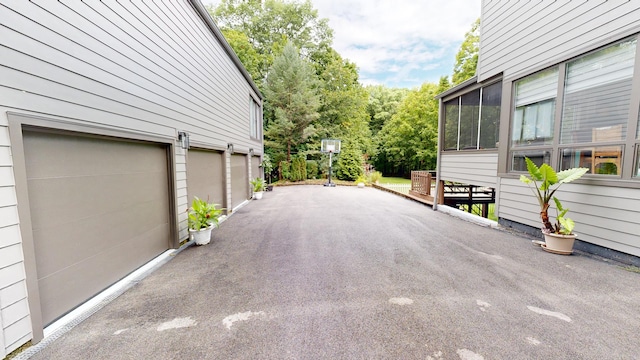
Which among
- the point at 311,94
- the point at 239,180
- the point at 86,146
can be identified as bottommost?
the point at 239,180

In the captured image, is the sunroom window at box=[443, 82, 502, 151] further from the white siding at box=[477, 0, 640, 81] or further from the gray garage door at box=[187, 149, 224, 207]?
→ the gray garage door at box=[187, 149, 224, 207]

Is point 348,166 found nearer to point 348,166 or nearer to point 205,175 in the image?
point 348,166

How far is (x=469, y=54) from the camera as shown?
15.4m

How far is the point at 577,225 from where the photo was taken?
3756 mm

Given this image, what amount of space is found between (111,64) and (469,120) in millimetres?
7200

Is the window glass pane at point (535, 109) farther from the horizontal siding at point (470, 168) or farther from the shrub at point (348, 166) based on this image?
the shrub at point (348, 166)

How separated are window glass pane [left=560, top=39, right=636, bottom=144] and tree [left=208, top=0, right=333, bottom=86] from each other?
19762 mm

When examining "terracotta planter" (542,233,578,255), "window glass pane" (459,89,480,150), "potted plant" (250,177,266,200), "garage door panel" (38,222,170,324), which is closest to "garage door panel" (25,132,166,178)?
"garage door panel" (38,222,170,324)

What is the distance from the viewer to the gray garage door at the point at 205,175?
4786 millimetres

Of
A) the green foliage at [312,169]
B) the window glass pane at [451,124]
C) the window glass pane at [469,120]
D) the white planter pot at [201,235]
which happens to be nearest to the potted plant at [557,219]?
the window glass pane at [469,120]

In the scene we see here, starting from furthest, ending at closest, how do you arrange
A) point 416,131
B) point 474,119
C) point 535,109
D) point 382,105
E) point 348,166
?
1. point 382,105
2. point 416,131
3. point 348,166
4. point 474,119
5. point 535,109

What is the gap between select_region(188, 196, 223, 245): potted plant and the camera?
411cm

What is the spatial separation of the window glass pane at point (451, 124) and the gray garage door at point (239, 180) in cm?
655

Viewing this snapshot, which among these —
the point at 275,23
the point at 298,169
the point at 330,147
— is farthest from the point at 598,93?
the point at 275,23
